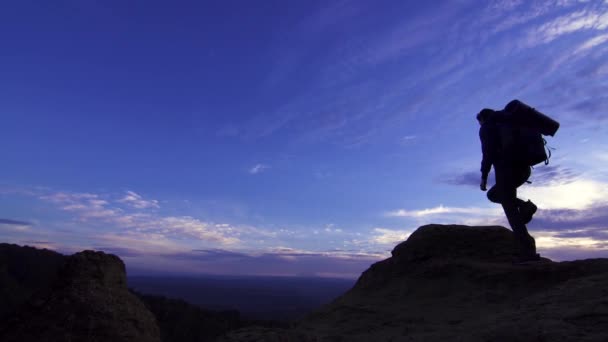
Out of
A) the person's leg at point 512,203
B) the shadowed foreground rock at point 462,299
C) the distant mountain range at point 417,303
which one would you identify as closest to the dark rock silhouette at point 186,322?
the shadowed foreground rock at point 462,299

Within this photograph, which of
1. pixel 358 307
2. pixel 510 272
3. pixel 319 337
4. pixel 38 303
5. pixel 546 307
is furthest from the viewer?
pixel 358 307

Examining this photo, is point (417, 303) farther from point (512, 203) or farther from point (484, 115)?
point (484, 115)

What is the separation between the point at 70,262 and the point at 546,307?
560 cm

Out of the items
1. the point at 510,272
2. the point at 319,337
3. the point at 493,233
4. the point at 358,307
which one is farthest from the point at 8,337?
the point at 493,233

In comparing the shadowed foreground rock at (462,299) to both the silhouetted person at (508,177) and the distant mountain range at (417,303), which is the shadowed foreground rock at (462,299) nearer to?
the distant mountain range at (417,303)

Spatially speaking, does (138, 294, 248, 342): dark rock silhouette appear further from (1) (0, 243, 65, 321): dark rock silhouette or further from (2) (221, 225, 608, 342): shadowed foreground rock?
(2) (221, 225, 608, 342): shadowed foreground rock

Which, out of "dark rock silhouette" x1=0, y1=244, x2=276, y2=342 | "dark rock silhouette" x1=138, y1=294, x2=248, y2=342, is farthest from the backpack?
"dark rock silhouette" x1=138, y1=294, x2=248, y2=342

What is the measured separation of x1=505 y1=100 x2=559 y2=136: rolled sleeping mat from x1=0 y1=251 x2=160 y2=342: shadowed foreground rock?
664cm

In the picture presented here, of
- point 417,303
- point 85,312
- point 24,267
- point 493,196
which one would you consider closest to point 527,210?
point 493,196

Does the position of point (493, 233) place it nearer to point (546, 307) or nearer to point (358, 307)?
point (358, 307)

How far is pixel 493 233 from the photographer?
893 centimetres

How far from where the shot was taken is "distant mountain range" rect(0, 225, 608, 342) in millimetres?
4078

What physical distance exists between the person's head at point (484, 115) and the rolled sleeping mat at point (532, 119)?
0.60 m

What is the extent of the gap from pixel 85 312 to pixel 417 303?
15.9ft
